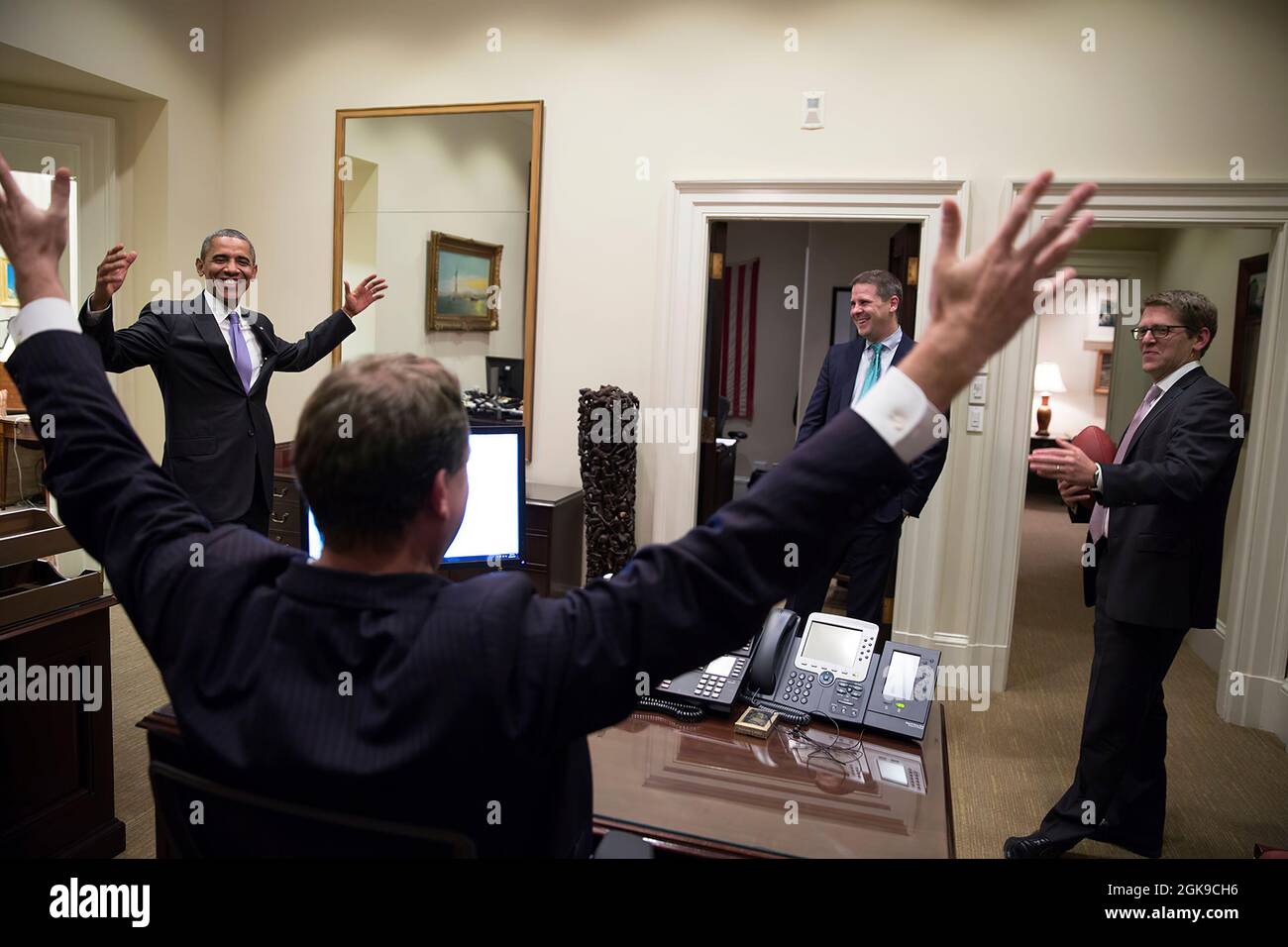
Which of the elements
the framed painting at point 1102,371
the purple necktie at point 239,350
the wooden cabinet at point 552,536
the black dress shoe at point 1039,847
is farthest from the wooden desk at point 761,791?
the framed painting at point 1102,371

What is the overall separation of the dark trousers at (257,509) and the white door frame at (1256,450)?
3257mm

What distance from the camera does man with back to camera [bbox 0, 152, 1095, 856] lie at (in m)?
0.86

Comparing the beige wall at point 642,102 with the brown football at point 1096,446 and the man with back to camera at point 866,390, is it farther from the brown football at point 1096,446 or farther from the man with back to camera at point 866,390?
the brown football at point 1096,446

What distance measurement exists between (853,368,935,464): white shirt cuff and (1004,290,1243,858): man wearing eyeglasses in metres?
1.76

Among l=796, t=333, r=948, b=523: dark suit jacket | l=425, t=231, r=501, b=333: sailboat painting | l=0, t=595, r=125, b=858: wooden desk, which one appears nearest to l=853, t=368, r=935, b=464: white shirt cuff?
l=0, t=595, r=125, b=858: wooden desk

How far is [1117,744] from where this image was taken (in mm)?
2695

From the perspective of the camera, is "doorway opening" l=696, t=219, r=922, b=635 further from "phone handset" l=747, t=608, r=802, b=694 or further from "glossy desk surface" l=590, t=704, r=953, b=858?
"glossy desk surface" l=590, t=704, r=953, b=858

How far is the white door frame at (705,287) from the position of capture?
13.8ft

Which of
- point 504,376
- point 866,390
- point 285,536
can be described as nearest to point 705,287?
point 866,390

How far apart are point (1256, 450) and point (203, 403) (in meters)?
4.36

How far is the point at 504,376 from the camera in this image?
4.86m

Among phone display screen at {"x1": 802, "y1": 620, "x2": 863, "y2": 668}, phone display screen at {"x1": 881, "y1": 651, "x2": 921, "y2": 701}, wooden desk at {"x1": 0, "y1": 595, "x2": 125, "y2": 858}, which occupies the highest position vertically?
phone display screen at {"x1": 802, "y1": 620, "x2": 863, "y2": 668}

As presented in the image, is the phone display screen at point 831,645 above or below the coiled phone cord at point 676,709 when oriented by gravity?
above
